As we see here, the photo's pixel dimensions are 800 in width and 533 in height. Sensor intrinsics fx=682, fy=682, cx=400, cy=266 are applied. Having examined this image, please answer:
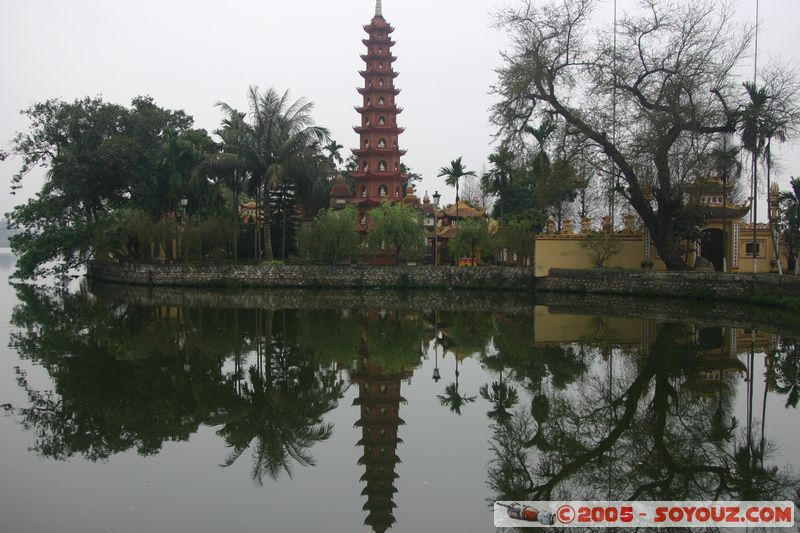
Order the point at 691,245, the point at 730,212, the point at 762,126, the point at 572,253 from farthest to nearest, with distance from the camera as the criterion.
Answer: the point at 572,253
the point at 691,245
the point at 730,212
the point at 762,126

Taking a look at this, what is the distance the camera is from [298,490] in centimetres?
670

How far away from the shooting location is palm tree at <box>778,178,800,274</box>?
3225 centimetres

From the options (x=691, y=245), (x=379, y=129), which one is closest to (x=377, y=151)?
(x=379, y=129)

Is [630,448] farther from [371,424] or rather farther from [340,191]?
[340,191]

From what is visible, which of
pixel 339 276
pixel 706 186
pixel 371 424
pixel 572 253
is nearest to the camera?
pixel 371 424

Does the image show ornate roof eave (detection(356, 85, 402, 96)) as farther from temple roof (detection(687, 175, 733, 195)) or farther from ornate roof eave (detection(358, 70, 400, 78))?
temple roof (detection(687, 175, 733, 195))

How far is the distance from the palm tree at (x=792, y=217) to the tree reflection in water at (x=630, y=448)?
80.5ft

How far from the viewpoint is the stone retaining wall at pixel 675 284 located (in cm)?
2444

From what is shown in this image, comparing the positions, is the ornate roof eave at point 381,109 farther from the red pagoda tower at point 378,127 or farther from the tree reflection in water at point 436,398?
the tree reflection in water at point 436,398

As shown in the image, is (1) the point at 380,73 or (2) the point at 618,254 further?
Answer: (1) the point at 380,73

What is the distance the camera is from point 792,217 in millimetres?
33688

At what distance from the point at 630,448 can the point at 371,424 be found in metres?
3.20

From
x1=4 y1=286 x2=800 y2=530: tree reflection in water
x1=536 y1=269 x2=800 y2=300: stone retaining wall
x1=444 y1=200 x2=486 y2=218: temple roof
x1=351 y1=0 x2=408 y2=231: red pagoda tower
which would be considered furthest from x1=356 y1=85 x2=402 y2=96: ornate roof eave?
x1=4 y1=286 x2=800 y2=530: tree reflection in water

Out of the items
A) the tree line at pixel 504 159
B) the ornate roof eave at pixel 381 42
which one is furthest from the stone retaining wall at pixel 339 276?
the ornate roof eave at pixel 381 42
